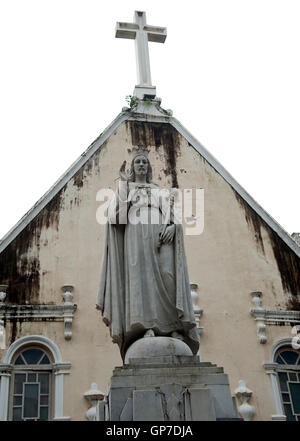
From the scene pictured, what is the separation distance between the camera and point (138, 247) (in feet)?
21.3

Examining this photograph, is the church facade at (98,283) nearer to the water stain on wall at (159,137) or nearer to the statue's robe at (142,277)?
the water stain on wall at (159,137)

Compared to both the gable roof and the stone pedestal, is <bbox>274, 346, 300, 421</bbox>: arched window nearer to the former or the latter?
the gable roof

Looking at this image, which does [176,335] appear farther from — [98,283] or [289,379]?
[289,379]

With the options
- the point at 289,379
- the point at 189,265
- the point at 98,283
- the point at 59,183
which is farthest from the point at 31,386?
the point at 289,379

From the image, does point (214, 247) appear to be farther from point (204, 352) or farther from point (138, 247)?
point (138, 247)

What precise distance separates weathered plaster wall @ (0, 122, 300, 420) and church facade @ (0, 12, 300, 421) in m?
0.02

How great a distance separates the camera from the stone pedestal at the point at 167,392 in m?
5.17

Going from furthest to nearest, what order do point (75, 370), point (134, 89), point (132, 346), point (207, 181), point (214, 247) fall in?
point (134, 89) < point (207, 181) < point (214, 247) < point (75, 370) < point (132, 346)

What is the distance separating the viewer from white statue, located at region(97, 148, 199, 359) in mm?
6133

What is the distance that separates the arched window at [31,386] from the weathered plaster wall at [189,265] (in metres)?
0.35

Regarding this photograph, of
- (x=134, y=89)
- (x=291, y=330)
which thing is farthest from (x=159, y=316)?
(x=134, y=89)

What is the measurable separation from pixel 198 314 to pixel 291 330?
1895mm

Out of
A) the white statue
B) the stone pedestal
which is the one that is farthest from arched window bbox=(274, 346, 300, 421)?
the stone pedestal

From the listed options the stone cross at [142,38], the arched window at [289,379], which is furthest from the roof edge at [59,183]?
the arched window at [289,379]
